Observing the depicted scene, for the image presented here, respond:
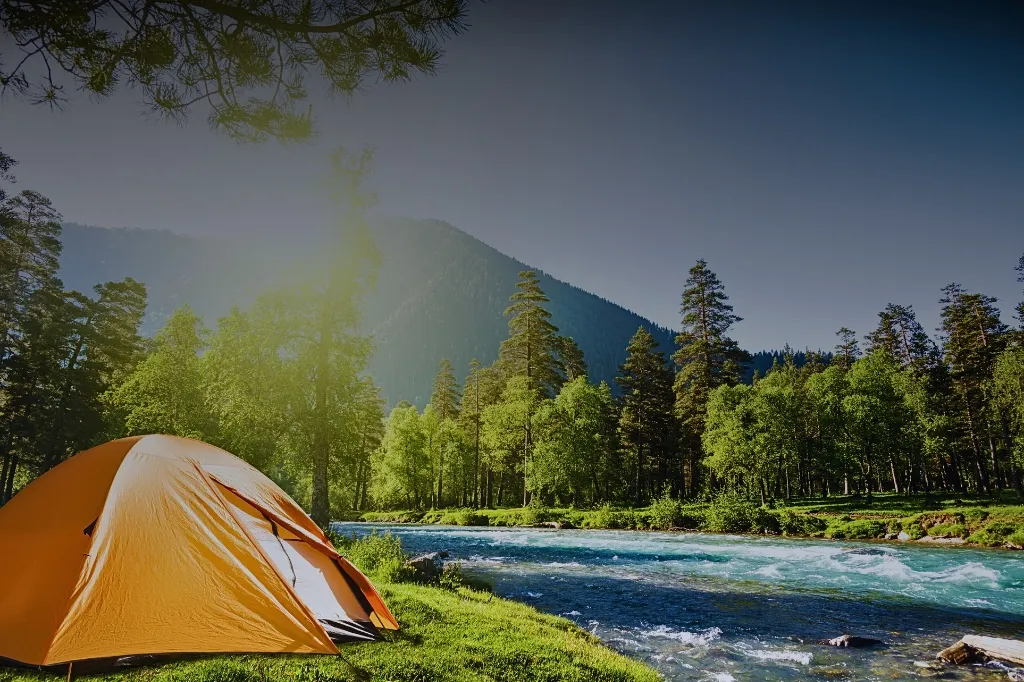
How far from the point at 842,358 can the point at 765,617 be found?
4774 centimetres

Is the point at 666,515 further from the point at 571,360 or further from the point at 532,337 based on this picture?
the point at 571,360

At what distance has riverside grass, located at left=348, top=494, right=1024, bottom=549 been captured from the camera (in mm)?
20891

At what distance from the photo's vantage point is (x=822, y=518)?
25219 millimetres

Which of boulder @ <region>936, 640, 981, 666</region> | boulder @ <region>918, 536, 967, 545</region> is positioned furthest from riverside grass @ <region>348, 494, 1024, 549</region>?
boulder @ <region>936, 640, 981, 666</region>

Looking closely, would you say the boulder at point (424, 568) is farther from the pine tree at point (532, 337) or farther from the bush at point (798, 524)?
the pine tree at point (532, 337)

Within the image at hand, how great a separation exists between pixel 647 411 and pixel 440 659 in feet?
140

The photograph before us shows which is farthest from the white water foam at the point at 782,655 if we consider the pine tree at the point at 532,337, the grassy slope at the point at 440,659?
the pine tree at the point at 532,337

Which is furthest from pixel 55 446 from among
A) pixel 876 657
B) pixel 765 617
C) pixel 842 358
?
pixel 842 358

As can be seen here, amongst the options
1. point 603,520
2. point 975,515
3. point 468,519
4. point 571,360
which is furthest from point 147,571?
point 571,360

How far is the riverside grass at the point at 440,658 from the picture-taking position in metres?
4.76

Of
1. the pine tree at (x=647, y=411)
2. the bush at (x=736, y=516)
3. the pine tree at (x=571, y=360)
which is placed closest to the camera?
the bush at (x=736, y=516)

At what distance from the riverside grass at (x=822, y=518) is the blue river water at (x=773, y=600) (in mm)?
2282

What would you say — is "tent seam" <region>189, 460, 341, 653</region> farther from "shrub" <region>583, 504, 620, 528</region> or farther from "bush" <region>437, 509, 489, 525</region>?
"bush" <region>437, 509, 489, 525</region>

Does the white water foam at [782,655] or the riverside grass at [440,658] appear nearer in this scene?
the riverside grass at [440,658]
